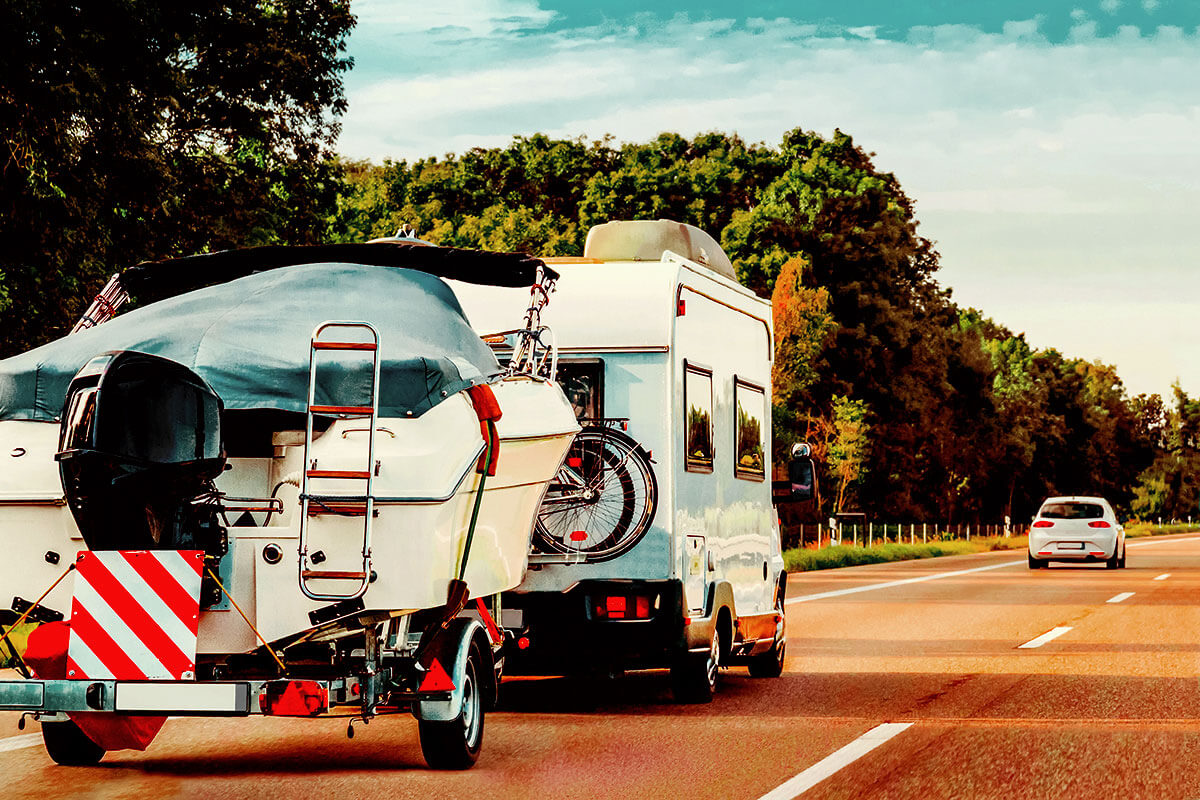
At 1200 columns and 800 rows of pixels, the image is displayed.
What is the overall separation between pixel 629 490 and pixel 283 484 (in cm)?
352

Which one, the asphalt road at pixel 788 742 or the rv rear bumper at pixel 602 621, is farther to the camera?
the rv rear bumper at pixel 602 621

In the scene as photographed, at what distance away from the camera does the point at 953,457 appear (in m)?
70.8

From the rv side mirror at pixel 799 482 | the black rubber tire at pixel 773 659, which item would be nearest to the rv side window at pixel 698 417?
the rv side mirror at pixel 799 482

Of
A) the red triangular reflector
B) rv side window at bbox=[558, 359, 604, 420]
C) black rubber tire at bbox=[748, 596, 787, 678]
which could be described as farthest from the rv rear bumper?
black rubber tire at bbox=[748, 596, 787, 678]

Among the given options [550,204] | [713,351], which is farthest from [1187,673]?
[550,204]

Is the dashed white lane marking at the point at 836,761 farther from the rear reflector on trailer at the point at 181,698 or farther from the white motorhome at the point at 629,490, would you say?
the rear reflector on trailer at the point at 181,698

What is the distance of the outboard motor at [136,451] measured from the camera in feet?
23.8

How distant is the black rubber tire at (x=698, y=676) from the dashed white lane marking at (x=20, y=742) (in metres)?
3.87

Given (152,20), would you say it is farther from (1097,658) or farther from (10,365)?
(10,365)

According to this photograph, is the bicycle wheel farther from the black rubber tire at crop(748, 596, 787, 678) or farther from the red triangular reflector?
the black rubber tire at crop(748, 596, 787, 678)

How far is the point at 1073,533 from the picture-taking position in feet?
124

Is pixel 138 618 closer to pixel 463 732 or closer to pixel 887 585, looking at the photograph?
pixel 463 732

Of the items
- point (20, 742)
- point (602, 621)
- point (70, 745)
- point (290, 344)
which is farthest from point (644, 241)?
point (70, 745)

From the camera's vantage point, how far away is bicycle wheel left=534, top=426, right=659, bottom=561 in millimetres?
10859
